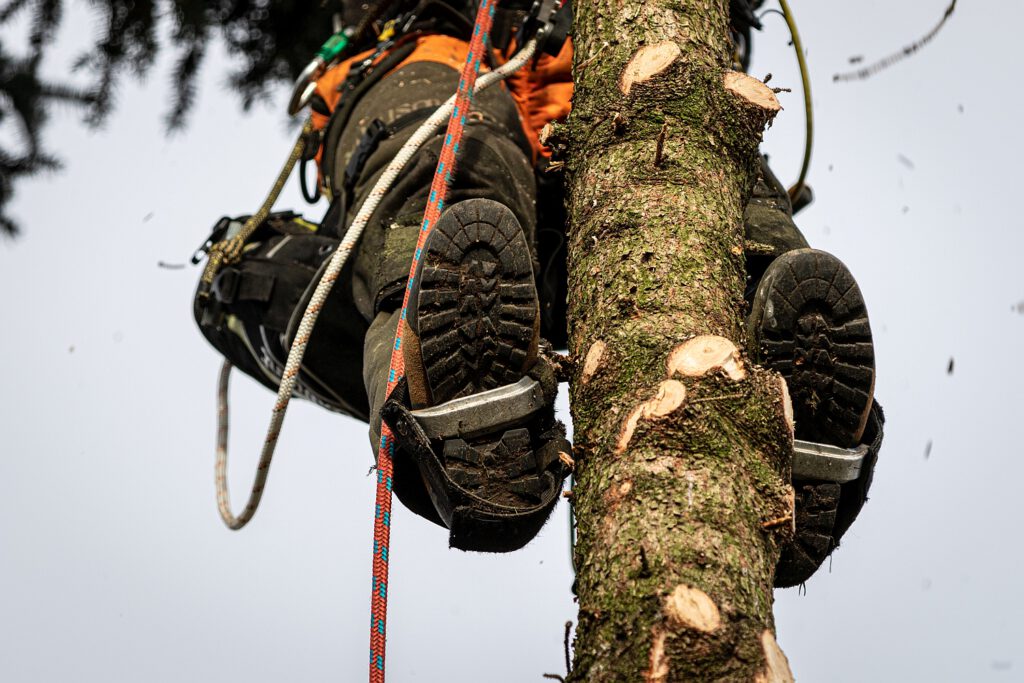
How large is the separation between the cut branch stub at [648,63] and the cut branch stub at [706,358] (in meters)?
0.50

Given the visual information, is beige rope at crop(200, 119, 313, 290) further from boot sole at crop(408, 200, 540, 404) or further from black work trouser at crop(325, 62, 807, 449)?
boot sole at crop(408, 200, 540, 404)

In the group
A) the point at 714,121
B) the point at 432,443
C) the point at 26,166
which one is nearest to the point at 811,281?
the point at 714,121

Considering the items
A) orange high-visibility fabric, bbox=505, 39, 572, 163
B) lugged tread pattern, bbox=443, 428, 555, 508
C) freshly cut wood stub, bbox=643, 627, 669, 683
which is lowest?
lugged tread pattern, bbox=443, 428, 555, 508

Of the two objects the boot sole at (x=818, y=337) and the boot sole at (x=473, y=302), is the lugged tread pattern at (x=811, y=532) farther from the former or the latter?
the boot sole at (x=473, y=302)

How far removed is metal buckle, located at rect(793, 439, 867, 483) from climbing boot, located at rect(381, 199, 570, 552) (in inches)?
16.3

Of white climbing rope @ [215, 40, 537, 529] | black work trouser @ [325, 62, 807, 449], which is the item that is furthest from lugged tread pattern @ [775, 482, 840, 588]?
white climbing rope @ [215, 40, 537, 529]

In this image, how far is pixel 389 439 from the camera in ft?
6.71

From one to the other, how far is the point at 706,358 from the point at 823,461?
0.53 meters

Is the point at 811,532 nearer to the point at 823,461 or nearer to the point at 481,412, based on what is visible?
the point at 823,461

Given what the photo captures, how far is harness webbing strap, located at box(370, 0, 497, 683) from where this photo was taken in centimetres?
193

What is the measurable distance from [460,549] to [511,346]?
13.4 inches

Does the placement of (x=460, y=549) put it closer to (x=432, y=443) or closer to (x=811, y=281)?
(x=432, y=443)

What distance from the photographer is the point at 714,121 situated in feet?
6.50

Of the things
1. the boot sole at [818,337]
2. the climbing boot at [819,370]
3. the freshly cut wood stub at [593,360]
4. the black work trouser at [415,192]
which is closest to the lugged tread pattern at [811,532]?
the climbing boot at [819,370]
